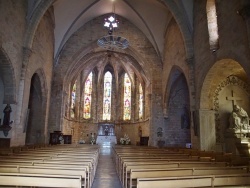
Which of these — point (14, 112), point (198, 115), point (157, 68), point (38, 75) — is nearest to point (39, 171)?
point (14, 112)

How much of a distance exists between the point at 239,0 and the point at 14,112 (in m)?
11.5

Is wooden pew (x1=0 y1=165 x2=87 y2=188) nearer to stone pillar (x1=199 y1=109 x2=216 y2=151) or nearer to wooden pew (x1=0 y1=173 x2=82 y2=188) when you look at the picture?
wooden pew (x1=0 y1=173 x2=82 y2=188)

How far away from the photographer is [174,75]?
58.9 ft

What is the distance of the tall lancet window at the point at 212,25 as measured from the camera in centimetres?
1058

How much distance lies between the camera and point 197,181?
3.56 meters

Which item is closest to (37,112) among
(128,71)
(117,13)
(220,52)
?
(117,13)

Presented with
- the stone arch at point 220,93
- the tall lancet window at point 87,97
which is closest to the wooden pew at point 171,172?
the stone arch at point 220,93

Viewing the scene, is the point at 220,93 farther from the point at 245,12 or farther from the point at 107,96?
the point at 107,96

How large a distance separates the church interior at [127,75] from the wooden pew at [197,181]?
8.12 ft

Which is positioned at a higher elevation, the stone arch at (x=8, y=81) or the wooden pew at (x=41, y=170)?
the stone arch at (x=8, y=81)

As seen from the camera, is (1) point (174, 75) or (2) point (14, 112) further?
(1) point (174, 75)

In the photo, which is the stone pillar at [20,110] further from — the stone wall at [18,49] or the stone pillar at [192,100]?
the stone pillar at [192,100]

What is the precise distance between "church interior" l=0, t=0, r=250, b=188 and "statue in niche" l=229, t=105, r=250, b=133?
5 centimetres

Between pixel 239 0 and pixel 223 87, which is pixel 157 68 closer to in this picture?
pixel 223 87
